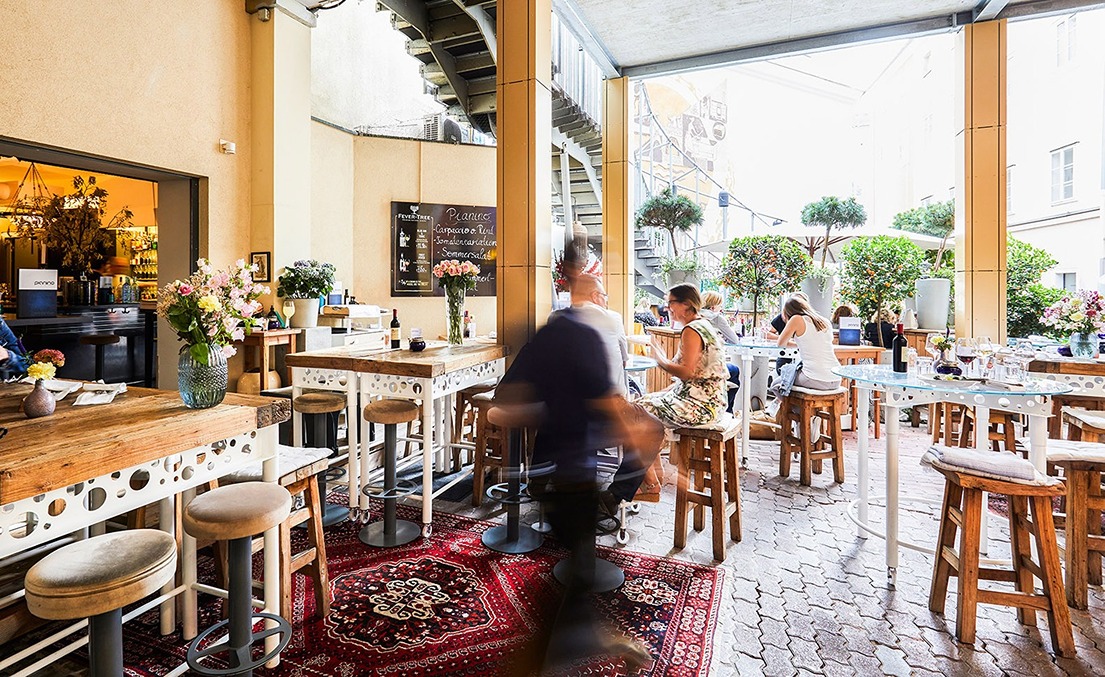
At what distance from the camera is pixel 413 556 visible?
3355 mm

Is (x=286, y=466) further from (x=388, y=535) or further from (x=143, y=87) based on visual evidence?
(x=143, y=87)

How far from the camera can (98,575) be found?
5.24ft

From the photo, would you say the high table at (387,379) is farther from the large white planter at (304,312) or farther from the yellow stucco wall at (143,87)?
the yellow stucco wall at (143,87)

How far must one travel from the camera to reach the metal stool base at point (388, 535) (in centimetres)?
349

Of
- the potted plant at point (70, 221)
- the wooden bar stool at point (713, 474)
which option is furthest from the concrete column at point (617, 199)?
the potted plant at point (70, 221)

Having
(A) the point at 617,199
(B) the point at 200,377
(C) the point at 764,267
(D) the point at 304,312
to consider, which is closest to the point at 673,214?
(A) the point at 617,199

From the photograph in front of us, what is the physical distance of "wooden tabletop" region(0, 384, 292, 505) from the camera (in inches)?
58.4

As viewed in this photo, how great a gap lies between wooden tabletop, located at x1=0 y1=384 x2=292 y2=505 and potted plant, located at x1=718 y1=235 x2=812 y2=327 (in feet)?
18.1

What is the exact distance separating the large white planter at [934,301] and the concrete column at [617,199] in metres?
3.48

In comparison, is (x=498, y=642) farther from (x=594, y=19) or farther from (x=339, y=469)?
(x=594, y=19)

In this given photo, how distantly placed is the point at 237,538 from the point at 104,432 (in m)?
0.58

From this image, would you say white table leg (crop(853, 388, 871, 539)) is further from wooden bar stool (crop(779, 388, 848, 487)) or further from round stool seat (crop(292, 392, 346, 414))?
round stool seat (crop(292, 392, 346, 414))

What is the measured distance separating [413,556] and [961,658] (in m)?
2.74

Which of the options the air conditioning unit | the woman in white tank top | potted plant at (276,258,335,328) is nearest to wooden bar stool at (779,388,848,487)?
the woman in white tank top
